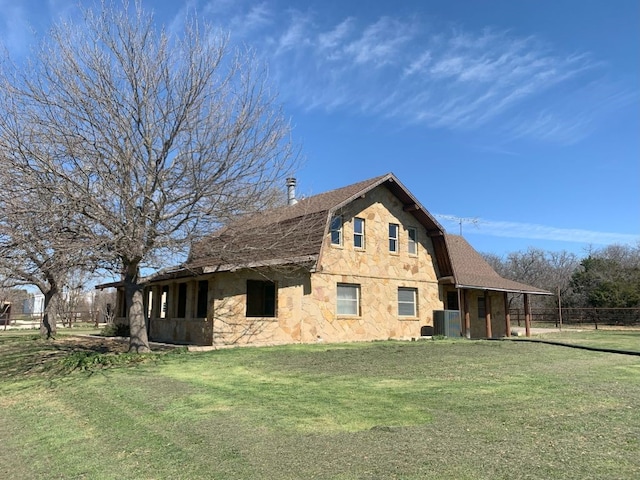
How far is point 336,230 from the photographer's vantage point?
63.5 ft

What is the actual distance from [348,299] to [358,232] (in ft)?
9.19

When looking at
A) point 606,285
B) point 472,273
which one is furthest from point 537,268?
point 472,273

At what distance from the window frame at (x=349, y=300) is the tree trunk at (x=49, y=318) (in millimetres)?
13730

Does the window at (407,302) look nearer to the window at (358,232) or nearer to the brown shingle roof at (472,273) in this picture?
the brown shingle roof at (472,273)

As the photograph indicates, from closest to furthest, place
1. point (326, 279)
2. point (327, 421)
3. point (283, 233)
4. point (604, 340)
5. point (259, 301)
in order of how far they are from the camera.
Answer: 1. point (327, 421)
2. point (283, 233)
3. point (326, 279)
4. point (604, 340)
5. point (259, 301)

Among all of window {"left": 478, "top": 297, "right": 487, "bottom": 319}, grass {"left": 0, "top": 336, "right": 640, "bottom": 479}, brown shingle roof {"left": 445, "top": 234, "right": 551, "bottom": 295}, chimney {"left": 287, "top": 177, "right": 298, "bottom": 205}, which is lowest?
grass {"left": 0, "top": 336, "right": 640, "bottom": 479}

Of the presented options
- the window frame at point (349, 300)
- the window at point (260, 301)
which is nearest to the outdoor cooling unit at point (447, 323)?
the window frame at point (349, 300)

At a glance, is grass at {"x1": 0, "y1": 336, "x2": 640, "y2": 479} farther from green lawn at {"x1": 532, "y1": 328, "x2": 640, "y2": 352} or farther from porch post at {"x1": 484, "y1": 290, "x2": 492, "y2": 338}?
porch post at {"x1": 484, "y1": 290, "x2": 492, "y2": 338}

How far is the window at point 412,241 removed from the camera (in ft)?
72.4

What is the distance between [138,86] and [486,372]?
33.1 ft

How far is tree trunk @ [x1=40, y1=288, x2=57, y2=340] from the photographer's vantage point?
76.7 ft

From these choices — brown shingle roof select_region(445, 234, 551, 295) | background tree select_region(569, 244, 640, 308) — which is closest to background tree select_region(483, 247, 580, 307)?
background tree select_region(569, 244, 640, 308)

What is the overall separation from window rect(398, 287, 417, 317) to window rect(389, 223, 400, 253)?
174 cm

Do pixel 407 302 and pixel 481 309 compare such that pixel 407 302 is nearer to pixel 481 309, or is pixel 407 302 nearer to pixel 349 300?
pixel 349 300
